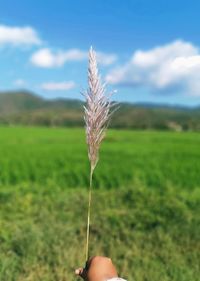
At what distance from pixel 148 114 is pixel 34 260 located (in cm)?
15714

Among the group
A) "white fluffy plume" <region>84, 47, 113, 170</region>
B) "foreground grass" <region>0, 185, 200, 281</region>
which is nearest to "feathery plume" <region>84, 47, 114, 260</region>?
"white fluffy plume" <region>84, 47, 113, 170</region>

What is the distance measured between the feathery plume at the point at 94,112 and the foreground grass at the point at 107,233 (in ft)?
7.26

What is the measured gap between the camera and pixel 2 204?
720 centimetres

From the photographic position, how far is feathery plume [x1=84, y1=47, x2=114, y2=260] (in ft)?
8.09

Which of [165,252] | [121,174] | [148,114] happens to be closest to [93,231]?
[165,252]

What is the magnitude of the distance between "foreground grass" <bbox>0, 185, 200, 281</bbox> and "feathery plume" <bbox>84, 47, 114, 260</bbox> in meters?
2.21

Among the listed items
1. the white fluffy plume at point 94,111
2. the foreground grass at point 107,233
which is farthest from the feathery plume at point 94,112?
the foreground grass at point 107,233

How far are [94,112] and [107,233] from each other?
3.92 meters

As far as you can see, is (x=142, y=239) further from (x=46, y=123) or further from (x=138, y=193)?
(x=46, y=123)

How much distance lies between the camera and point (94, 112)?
2.47 m

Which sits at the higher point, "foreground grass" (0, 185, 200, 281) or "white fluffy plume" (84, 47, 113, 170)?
"white fluffy plume" (84, 47, 113, 170)

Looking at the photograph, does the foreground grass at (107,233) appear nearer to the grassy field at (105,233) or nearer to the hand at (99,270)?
the grassy field at (105,233)

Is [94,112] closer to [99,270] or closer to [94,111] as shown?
[94,111]

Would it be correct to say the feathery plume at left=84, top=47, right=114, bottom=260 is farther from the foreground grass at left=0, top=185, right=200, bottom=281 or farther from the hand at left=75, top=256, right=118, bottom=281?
the foreground grass at left=0, top=185, right=200, bottom=281
